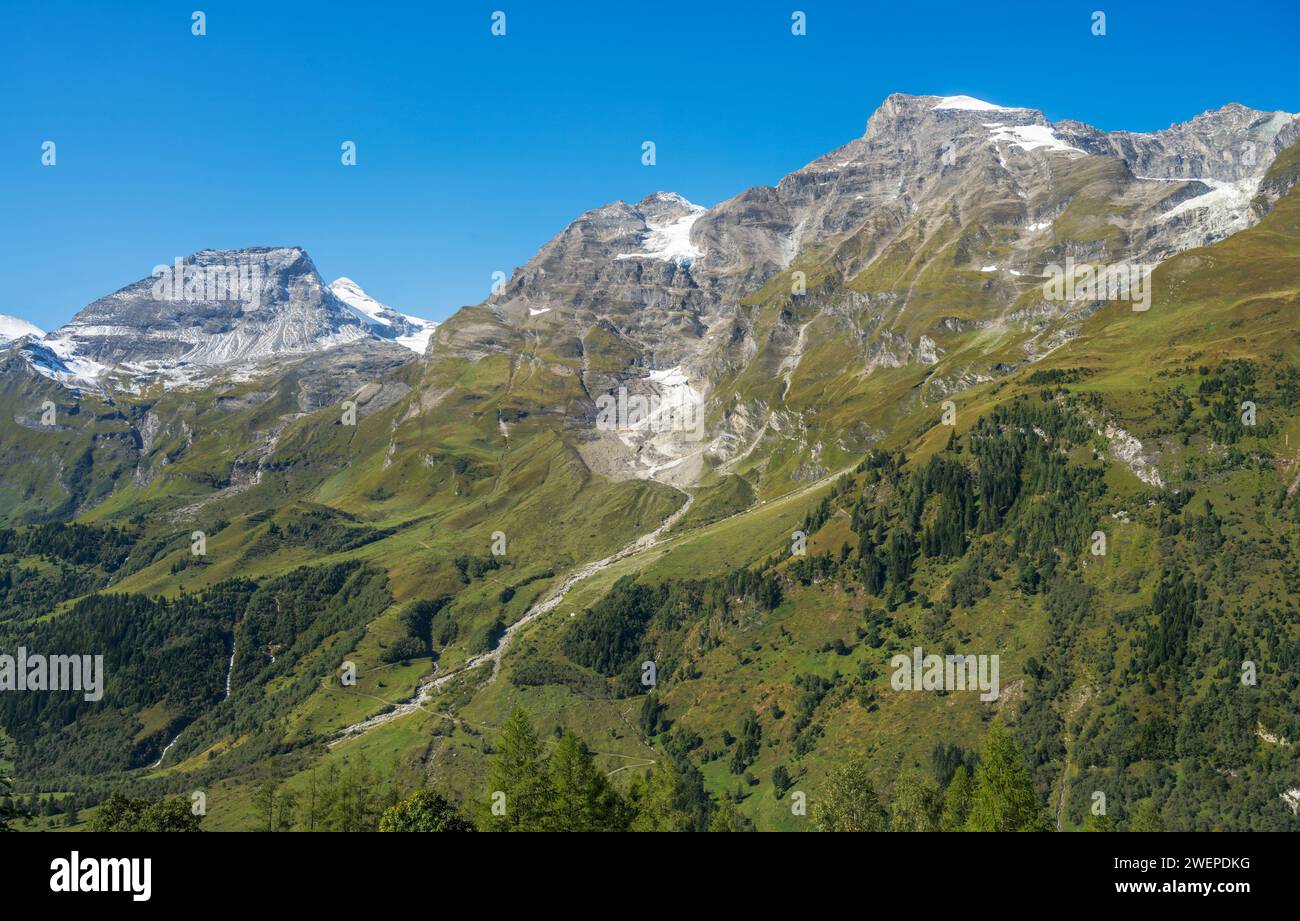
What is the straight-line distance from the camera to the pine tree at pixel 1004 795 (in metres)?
82.9

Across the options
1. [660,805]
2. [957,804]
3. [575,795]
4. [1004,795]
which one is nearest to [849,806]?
[957,804]

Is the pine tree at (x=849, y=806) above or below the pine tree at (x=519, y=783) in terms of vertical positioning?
below

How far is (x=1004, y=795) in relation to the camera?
3329 inches

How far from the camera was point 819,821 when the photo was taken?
356 ft

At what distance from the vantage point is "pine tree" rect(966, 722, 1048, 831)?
82.9 meters

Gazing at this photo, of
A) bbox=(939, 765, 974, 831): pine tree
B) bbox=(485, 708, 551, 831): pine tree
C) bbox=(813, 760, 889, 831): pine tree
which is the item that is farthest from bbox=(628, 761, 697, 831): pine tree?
bbox=(939, 765, 974, 831): pine tree

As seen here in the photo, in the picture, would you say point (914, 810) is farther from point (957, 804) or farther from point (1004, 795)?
point (1004, 795)

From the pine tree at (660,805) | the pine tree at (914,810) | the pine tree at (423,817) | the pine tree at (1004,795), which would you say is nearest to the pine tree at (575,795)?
the pine tree at (660,805)

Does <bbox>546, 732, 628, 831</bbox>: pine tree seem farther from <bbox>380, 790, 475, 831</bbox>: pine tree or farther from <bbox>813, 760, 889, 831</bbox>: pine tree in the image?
<bbox>813, 760, 889, 831</bbox>: pine tree

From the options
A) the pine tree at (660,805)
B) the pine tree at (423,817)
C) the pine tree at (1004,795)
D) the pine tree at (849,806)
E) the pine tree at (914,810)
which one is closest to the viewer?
the pine tree at (1004,795)

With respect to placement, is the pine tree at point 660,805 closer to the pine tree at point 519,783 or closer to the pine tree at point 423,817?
the pine tree at point 519,783
